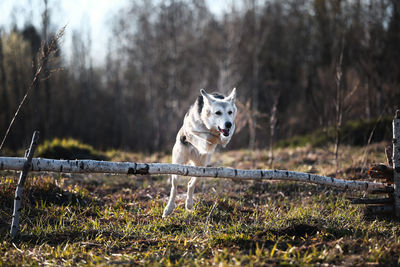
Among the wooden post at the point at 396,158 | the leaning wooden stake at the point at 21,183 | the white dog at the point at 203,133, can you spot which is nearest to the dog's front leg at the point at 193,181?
the white dog at the point at 203,133

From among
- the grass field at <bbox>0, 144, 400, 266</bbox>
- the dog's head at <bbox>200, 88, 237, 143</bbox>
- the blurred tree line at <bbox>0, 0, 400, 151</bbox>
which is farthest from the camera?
the blurred tree line at <bbox>0, 0, 400, 151</bbox>

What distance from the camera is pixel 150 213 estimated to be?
539 cm

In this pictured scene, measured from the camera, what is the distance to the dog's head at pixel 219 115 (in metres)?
5.14

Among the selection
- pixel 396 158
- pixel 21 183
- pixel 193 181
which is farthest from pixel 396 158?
pixel 21 183

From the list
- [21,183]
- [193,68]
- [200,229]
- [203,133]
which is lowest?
[200,229]

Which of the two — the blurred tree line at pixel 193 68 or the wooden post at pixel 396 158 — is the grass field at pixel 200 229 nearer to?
the wooden post at pixel 396 158

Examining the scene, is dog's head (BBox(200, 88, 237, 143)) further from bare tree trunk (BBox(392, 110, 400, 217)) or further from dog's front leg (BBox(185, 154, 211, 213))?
bare tree trunk (BBox(392, 110, 400, 217))

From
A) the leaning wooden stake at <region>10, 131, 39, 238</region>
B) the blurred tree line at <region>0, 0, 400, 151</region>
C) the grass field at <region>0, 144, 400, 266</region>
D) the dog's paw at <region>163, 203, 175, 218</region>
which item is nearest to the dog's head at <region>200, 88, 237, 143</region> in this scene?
the grass field at <region>0, 144, 400, 266</region>

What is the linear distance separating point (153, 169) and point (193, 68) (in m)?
25.5

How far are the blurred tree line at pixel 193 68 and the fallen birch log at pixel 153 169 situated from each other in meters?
7.95

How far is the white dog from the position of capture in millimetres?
5234

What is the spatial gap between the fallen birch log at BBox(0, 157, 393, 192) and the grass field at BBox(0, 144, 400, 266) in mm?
546

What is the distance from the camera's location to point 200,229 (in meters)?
4.55

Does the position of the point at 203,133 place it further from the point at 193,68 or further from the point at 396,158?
the point at 193,68
